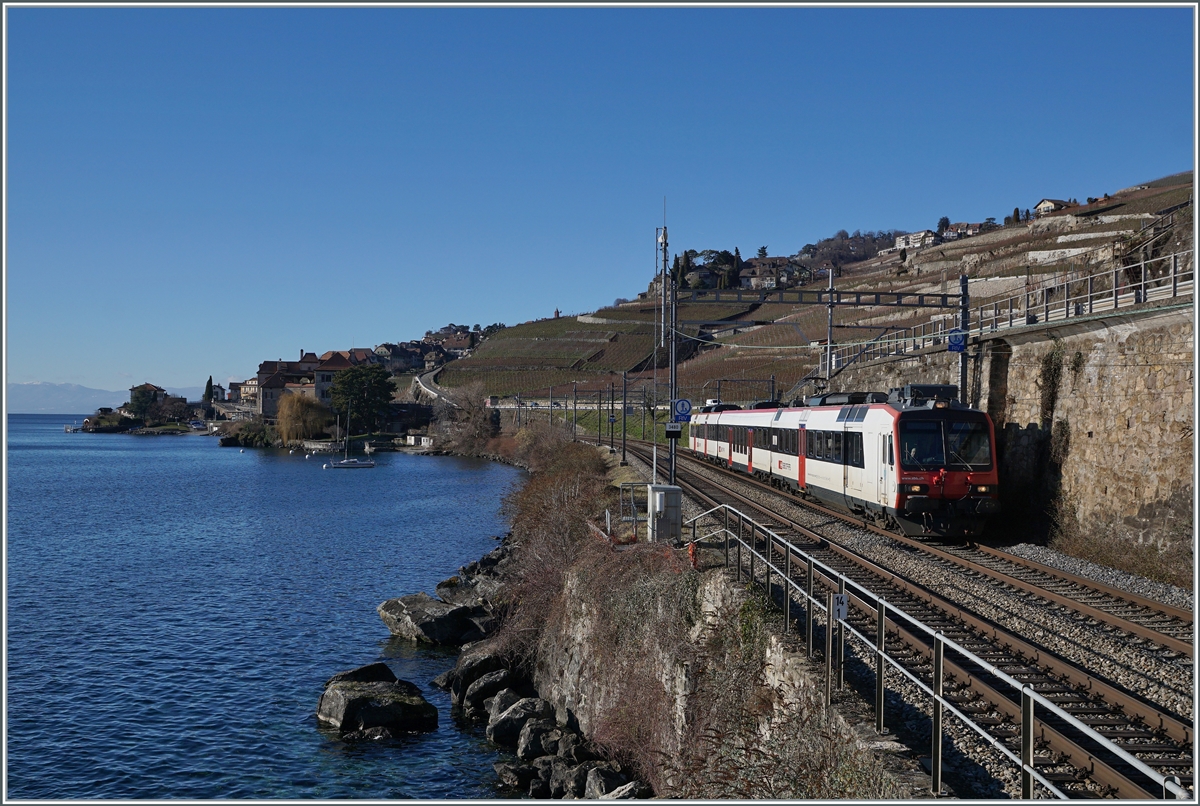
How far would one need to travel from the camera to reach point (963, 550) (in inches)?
766

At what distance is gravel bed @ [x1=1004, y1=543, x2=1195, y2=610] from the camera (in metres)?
14.5

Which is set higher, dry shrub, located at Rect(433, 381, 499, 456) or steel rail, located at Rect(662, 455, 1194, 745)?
dry shrub, located at Rect(433, 381, 499, 456)

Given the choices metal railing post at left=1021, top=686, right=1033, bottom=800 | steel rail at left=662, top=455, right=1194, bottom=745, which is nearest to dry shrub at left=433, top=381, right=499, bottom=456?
steel rail at left=662, top=455, right=1194, bottom=745

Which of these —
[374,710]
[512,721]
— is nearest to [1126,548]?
[512,721]

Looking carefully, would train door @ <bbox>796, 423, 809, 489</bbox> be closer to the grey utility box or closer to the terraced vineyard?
the grey utility box

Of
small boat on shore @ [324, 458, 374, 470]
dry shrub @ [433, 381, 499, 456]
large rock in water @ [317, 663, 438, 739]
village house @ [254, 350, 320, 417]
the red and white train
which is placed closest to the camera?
large rock in water @ [317, 663, 438, 739]

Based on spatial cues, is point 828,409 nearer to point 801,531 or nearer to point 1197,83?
point 801,531

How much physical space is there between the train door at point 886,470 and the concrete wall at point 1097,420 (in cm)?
403

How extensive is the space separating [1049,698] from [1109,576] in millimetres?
8055

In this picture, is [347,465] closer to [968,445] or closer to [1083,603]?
[968,445]

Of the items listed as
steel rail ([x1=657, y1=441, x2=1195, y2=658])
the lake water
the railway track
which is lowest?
the lake water

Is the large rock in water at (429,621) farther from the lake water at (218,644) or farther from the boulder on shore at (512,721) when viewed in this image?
the boulder on shore at (512,721)

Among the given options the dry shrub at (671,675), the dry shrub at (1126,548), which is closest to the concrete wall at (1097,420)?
the dry shrub at (1126,548)

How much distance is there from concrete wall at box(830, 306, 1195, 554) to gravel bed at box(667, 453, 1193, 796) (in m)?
1.71
